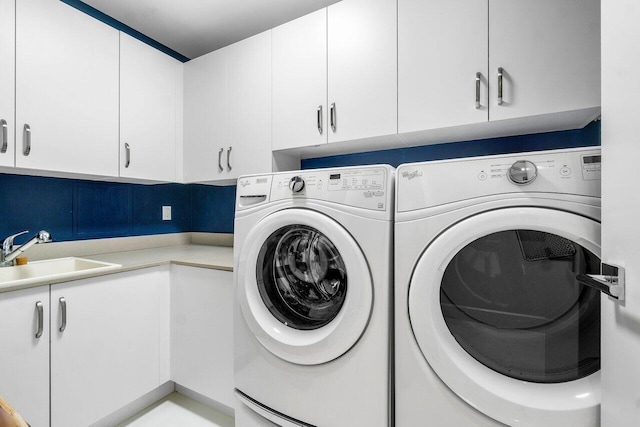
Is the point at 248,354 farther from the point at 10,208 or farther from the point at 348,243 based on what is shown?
the point at 10,208

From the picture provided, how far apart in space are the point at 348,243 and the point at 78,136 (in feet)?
5.42

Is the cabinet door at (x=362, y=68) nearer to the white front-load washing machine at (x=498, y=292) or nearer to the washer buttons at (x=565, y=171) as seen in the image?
the white front-load washing machine at (x=498, y=292)

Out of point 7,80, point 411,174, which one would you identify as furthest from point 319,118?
point 7,80

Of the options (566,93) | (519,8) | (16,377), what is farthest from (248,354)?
(519,8)

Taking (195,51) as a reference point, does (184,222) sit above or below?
below

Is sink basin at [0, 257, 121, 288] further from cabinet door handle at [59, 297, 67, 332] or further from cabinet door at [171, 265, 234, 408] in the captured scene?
cabinet door at [171, 265, 234, 408]

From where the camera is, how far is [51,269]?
174cm

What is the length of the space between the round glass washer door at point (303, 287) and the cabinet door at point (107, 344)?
74 cm

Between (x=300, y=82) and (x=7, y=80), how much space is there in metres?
1.41

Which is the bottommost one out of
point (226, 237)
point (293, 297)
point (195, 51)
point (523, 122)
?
point (293, 297)

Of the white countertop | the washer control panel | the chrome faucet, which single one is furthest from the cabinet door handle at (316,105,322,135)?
the chrome faucet

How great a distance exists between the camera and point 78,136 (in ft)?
5.48

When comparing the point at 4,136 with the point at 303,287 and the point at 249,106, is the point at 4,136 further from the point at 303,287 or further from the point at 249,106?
the point at 303,287

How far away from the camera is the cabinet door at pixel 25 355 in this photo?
1.20m
